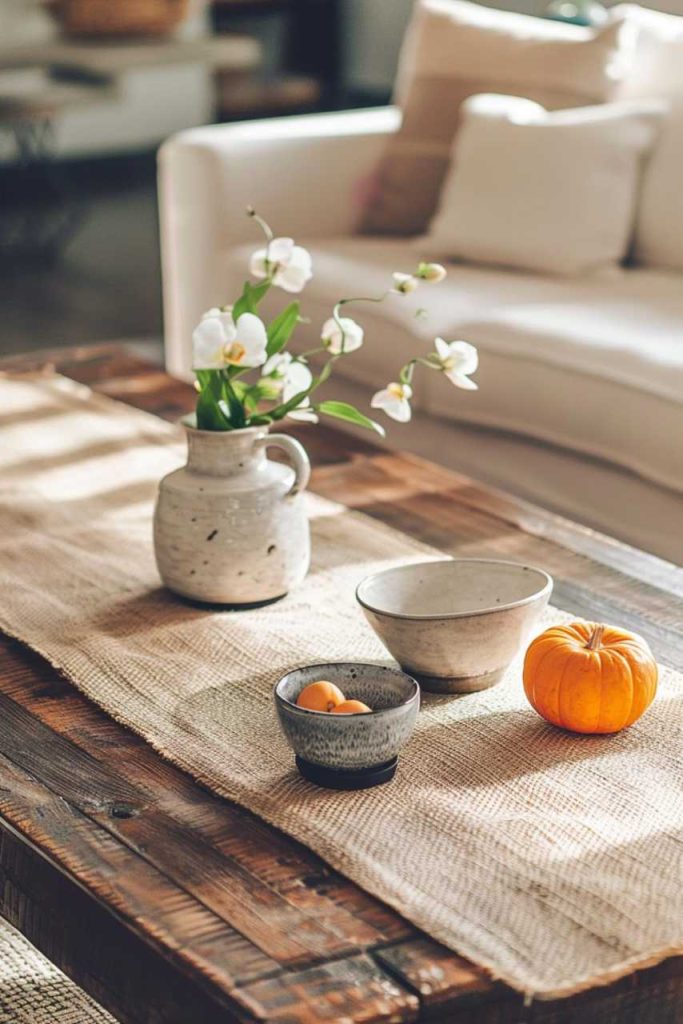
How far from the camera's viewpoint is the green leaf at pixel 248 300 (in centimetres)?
150

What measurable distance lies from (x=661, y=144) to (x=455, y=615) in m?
1.98

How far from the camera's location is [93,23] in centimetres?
630

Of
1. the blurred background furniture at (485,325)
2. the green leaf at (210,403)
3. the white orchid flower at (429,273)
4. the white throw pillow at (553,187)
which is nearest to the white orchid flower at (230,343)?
the green leaf at (210,403)

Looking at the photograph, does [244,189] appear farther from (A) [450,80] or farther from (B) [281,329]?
(B) [281,329]

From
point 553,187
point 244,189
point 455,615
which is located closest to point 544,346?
point 553,187

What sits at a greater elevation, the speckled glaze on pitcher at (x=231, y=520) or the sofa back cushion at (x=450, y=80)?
the sofa back cushion at (x=450, y=80)

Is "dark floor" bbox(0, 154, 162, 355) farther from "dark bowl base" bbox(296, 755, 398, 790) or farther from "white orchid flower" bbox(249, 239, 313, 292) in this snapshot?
"dark bowl base" bbox(296, 755, 398, 790)

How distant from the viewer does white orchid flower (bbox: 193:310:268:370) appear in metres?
1.41

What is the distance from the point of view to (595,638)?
4.32ft

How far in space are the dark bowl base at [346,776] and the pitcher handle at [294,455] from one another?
16.9 inches

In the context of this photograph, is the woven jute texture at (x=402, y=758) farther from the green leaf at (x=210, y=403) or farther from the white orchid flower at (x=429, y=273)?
the white orchid flower at (x=429, y=273)

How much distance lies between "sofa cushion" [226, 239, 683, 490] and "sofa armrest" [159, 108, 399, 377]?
24 cm

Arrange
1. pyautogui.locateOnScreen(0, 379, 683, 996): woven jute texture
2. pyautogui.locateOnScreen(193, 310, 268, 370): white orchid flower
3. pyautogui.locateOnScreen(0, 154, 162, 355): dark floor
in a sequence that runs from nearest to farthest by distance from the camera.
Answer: pyautogui.locateOnScreen(0, 379, 683, 996): woven jute texture
pyautogui.locateOnScreen(193, 310, 268, 370): white orchid flower
pyautogui.locateOnScreen(0, 154, 162, 355): dark floor

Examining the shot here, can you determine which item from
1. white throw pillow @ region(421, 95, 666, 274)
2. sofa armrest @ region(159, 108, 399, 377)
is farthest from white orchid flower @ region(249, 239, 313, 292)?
sofa armrest @ region(159, 108, 399, 377)
